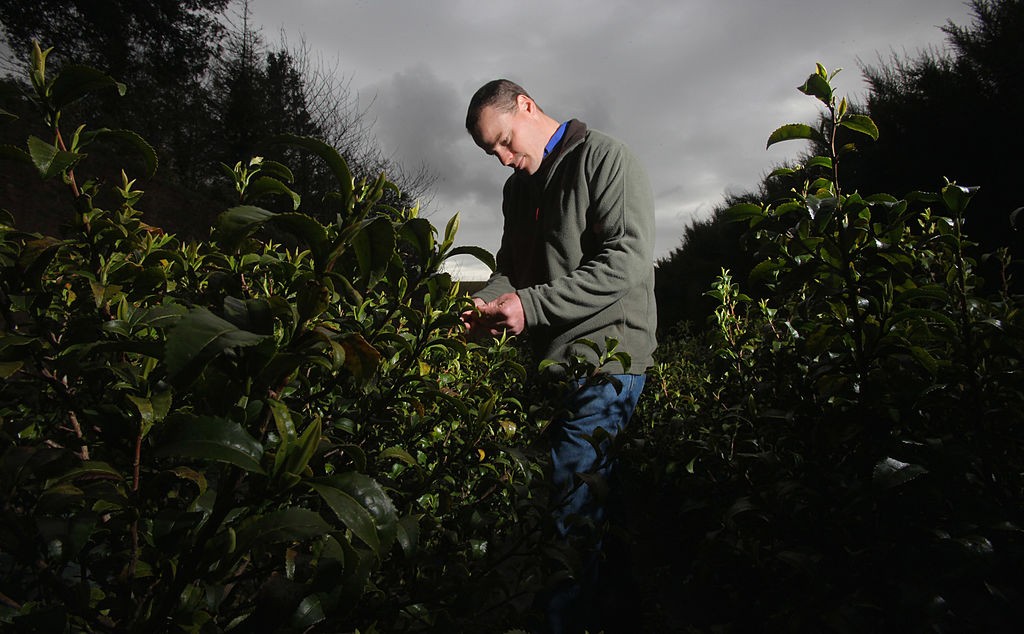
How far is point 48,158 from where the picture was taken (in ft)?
2.28

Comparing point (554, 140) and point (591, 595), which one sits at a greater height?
point (554, 140)

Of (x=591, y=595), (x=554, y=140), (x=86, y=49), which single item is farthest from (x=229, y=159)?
(x=591, y=595)

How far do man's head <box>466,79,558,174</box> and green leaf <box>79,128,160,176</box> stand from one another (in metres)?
2.11

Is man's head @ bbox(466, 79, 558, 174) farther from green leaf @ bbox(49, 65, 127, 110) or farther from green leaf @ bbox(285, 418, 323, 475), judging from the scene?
green leaf @ bbox(285, 418, 323, 475)

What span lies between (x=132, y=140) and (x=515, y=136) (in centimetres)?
218

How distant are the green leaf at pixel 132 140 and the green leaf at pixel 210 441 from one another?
39cm

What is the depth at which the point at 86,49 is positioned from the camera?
12562 millimetres

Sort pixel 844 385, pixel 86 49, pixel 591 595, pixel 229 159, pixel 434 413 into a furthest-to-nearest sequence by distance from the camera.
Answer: pixel 229 159 < pixel 86 49 < pixel 591 595 < pixel 434 413 < pixel 844 385

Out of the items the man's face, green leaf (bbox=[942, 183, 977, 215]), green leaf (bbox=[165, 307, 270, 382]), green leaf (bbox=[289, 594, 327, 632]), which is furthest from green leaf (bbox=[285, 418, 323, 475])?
the man's face

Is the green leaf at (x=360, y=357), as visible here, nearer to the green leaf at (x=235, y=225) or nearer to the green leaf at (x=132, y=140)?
the green leaf at (x=235, y=225)

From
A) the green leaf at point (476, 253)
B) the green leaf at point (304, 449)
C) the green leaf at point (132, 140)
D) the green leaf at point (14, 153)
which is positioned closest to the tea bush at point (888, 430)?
the green leaf at point (476, 253)

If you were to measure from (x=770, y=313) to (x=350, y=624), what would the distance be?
5.30ft

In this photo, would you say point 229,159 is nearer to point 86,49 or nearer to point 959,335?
point 86,49

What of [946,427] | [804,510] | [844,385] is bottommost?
[804,510]
